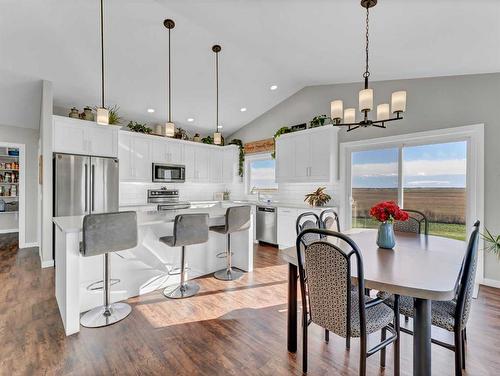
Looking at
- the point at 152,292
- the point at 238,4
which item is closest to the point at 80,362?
the point at 152,292

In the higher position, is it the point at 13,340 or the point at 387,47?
the point at 387,47

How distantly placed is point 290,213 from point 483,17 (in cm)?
356

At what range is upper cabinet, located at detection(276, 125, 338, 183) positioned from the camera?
4.56m

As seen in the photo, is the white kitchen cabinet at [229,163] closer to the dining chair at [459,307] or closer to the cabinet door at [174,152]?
the cabinet door at [174,152]

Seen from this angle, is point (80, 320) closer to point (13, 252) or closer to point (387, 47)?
point (13, 252)

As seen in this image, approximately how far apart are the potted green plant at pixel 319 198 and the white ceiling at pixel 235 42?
6.72ft

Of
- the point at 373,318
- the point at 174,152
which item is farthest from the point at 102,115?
the point at 174,152

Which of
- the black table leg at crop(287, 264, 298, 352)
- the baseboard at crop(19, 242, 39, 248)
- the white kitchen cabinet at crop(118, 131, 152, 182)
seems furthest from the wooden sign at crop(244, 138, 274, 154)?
the baseboard at crop(19, 242, 39, 248)

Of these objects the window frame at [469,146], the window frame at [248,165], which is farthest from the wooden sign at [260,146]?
the window frame at [469,146]

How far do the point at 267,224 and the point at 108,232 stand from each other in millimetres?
3479

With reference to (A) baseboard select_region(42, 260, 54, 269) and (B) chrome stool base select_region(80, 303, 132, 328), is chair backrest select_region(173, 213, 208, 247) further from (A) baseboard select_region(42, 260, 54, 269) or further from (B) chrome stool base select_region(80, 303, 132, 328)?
(A) baseboard select_region(42, 260, 54, 269)

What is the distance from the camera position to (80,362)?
5.88ft

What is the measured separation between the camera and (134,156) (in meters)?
5.12

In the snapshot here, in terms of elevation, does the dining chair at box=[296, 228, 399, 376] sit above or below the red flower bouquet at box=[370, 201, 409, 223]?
below
